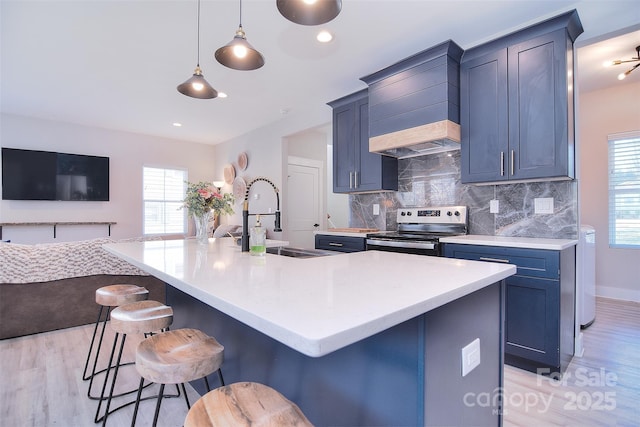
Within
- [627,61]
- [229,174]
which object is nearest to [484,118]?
[627,61]

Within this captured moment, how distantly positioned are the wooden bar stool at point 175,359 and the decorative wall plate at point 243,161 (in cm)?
509

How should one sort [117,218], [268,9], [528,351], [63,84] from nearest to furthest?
1. [528,351]
2. [268,9]
3. [63,84]
4. [117,218]

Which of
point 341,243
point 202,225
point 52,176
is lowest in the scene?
point 341,243

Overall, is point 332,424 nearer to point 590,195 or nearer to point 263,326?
point 263,326

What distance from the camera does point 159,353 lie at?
1166 millimetres

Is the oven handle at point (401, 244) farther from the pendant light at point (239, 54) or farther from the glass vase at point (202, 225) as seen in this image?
the pendant light at point (239, 54)

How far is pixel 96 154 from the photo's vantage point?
5809mm

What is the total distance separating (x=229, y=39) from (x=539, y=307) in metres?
3.27

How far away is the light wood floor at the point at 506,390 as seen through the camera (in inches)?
68.6

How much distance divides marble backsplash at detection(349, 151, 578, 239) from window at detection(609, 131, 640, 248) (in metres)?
2.34

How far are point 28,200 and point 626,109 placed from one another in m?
8.71

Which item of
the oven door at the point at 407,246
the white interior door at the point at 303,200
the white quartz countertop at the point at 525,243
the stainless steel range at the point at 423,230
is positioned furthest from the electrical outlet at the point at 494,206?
the white interior door at the point at 303,200

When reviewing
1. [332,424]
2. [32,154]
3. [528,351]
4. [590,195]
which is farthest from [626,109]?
[32,154]

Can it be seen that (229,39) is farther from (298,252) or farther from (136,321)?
(136,321)
